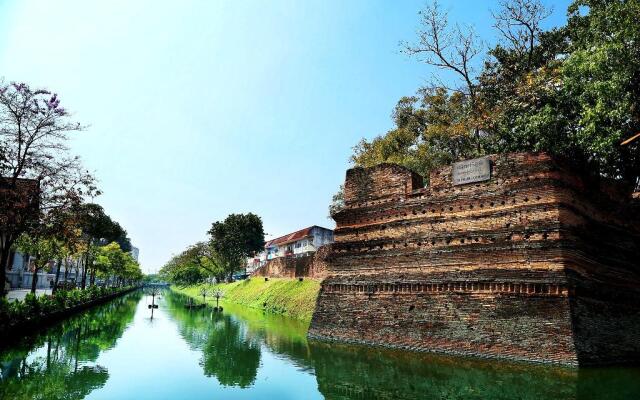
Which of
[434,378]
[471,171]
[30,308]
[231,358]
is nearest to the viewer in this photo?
[434,378]

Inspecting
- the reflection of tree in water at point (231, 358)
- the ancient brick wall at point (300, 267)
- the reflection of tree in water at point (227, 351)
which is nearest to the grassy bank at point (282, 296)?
the ancient brick wall at point (300, 267)

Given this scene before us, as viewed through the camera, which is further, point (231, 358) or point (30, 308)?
point (30, 308)

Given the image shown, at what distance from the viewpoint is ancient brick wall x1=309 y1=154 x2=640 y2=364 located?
11.3 m

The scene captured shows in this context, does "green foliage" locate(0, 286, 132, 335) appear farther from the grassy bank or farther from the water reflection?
the grassy bank

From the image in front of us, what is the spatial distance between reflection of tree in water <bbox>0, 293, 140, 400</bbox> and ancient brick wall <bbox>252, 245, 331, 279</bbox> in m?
15.6

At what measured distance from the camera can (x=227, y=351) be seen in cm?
1555

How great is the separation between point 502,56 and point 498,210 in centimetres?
1204

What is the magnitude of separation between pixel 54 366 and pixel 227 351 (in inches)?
212

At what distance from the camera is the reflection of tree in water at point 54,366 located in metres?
9.39

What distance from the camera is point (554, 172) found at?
12227mm

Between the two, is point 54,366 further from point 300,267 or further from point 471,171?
point 300,267

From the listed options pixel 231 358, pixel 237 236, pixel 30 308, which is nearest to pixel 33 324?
pixel 30 308

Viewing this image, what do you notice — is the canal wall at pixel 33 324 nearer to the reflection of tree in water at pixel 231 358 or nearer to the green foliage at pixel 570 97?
the reflection of tree in water at pixel 231 358

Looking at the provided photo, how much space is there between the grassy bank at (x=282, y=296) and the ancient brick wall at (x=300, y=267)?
1.95 ft
